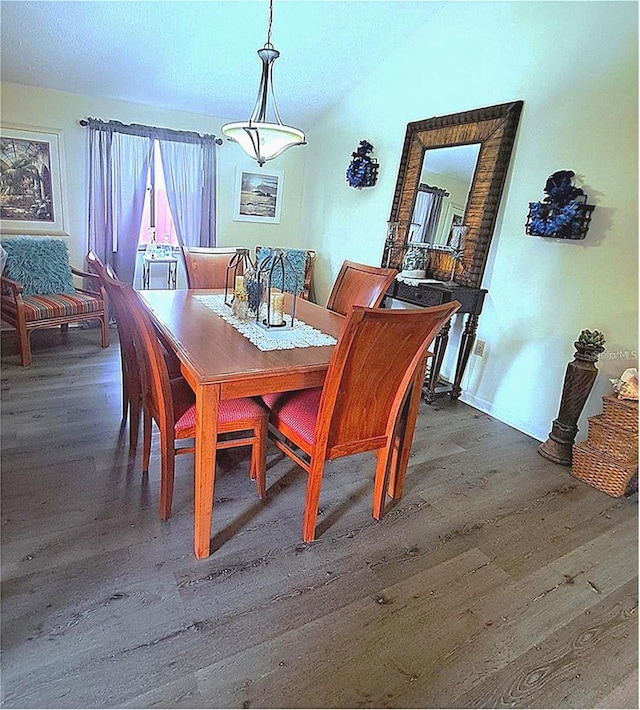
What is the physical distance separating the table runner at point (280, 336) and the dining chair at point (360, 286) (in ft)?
1.87

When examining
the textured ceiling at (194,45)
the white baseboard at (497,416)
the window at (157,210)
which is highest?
the textured ceiling at (194,45)

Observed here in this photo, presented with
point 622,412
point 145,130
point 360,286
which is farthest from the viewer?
point 145,130

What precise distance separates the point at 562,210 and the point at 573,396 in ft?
3.52

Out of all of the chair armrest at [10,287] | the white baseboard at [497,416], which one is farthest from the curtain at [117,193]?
the white baseboard at [497,416]

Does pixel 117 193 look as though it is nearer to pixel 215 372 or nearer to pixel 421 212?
pixel 421 212

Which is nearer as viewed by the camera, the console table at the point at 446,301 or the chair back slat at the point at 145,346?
the chair back slat at the point at 145,346

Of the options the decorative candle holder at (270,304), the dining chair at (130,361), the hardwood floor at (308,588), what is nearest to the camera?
the hardwood floor at (308,588)

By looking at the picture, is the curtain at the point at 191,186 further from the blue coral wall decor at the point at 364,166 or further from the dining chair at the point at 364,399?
the dining chair at the point at 364,399

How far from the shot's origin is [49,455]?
2307 mm

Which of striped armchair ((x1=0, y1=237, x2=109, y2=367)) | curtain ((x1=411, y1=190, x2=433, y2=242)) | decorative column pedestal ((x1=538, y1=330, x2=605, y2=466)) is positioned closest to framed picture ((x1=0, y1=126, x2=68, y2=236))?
striped armchair ((x1=0, y1=237, x2=109, y2=367))

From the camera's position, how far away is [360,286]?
2.86 meters

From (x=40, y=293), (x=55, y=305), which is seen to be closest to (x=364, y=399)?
(x=55, y=305)

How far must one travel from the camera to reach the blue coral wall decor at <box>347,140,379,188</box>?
4.20 m

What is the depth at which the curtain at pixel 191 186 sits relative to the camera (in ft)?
15.0
